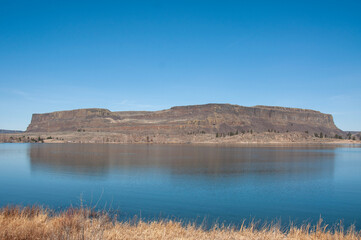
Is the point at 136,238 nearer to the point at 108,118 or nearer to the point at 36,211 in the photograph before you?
the point at 36,211

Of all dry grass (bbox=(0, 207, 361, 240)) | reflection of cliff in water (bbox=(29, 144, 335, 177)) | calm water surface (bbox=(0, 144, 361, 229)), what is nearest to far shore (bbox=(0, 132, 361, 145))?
reflection of cliff in water (bbox=(29, 144, 335, 177))

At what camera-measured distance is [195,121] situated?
137625mm

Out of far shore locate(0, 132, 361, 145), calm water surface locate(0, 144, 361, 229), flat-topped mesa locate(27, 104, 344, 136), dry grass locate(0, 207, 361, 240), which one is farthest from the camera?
flat-topped mesa locate(27, 104, 344, 136)

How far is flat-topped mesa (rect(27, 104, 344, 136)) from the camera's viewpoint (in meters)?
134

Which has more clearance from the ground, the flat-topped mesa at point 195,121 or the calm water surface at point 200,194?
the flat-topped mesa at point 195,121

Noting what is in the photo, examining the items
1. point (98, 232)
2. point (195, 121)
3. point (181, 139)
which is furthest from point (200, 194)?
point (195, 121)

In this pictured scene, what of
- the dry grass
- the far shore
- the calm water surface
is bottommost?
the calm water surface

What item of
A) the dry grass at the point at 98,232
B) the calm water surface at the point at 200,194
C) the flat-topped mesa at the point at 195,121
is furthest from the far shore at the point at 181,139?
the dry grass at the point at 98,232

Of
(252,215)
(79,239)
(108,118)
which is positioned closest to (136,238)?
(79,239)

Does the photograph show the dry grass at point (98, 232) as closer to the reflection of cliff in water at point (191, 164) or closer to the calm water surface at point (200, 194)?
the calm water surface at point (200, 194)

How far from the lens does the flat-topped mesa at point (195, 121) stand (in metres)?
134

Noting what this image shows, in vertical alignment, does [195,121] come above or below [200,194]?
above

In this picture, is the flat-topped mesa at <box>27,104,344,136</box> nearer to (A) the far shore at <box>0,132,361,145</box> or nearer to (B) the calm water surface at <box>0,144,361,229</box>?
(A) the far shore at <box>0,132,361,145</box>

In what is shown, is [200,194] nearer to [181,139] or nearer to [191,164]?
[191,164]
